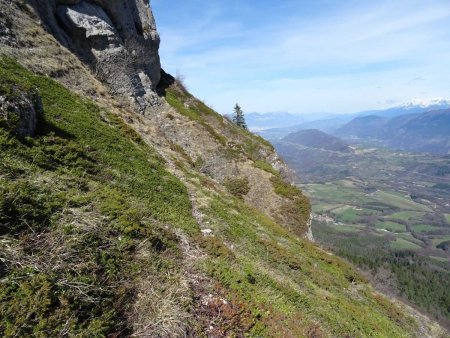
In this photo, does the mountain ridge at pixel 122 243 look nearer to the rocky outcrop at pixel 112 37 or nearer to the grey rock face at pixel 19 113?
the grey rock face at pixel 19 113

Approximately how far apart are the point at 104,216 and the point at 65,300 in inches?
139

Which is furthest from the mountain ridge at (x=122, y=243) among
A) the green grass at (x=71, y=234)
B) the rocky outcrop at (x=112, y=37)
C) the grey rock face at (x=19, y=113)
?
the rocky outcrop at (x=112, y=37)

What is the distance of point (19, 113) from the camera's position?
43.9 ft

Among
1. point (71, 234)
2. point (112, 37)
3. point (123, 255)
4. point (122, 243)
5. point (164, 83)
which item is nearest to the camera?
point (71, 234)

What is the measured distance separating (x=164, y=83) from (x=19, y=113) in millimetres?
41104

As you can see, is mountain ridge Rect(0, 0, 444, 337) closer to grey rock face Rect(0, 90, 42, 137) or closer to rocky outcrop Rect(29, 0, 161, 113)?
grey rock face Rect(0, 90, 42, 137)

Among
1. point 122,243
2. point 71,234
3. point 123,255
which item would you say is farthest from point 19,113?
point 123,255

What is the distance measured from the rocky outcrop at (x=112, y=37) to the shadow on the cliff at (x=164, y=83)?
3310mm

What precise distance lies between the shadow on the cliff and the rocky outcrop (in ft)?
10.9

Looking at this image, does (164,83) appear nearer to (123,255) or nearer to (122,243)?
(122,243)

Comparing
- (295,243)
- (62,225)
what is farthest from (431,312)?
(62,225)

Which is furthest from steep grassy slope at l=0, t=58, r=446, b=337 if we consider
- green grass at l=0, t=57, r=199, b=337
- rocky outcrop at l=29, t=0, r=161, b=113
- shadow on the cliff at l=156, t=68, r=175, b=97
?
shadow on the cliff at l=156, t=68, r=175, b=97

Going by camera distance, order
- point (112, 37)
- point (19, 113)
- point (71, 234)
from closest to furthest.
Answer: point (71, 234) → point (19, 113) → point (112, 37)

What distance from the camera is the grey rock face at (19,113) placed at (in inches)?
499
